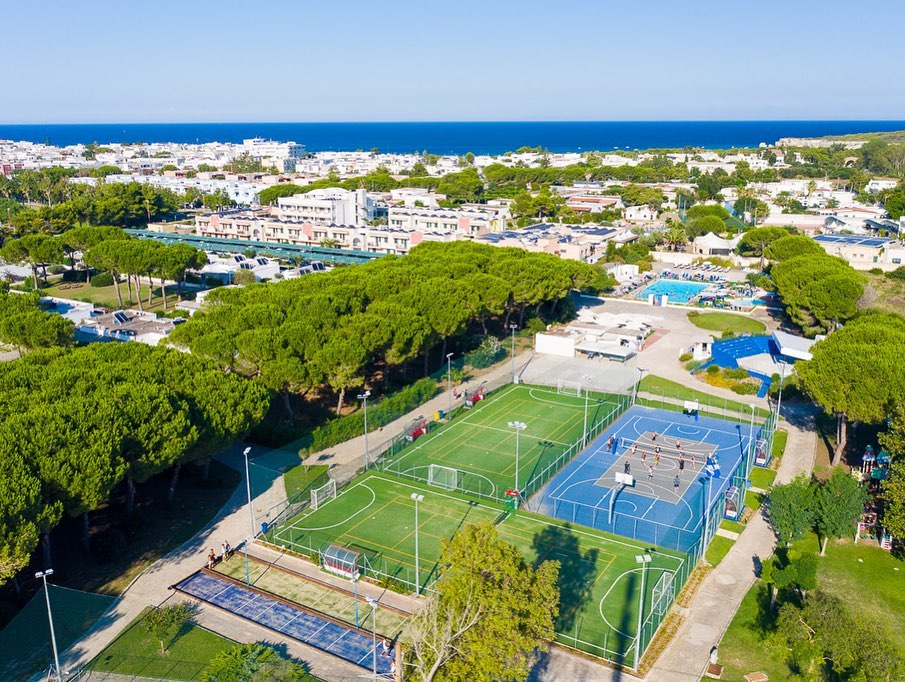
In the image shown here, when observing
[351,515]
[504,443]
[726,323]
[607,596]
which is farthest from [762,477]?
[726,323]

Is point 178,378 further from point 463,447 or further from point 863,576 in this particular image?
point 863,576

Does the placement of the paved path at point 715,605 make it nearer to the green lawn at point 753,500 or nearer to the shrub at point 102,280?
the green lawn at point 753,500

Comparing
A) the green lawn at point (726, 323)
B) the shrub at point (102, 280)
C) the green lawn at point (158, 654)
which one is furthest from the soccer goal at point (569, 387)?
the shrub at point (102, 280)

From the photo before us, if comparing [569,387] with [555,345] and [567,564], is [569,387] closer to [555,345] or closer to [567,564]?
[555,345]

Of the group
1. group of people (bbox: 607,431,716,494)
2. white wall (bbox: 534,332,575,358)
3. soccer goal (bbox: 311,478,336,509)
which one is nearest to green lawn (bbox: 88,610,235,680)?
soccer goal (bbox: 311,478,336,509)

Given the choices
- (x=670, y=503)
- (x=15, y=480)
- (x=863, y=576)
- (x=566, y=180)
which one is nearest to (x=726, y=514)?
(x=670, y=503)
